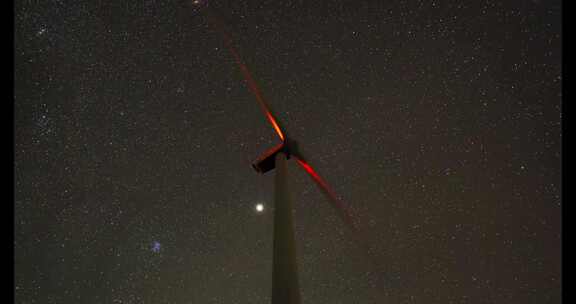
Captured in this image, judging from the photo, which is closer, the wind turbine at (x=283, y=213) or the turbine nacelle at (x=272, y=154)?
the wind turbine at (x=283, y=213)

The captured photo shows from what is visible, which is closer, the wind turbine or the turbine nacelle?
the wind turbine

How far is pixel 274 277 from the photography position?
24.2 feet
